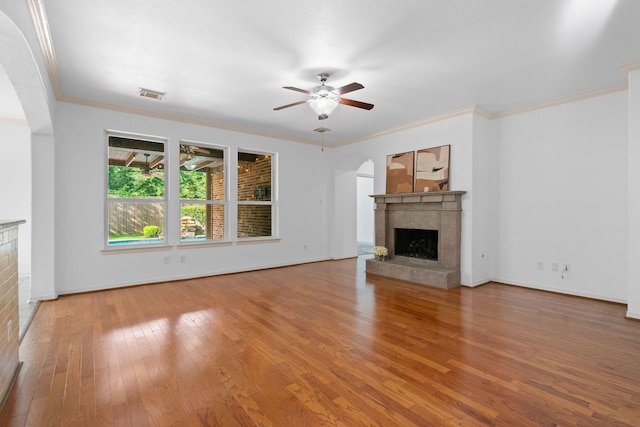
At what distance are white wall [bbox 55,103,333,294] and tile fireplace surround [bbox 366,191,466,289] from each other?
6.36 ft

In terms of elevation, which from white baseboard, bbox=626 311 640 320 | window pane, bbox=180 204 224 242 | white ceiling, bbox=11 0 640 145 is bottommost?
white baseboard, bbox=626 311 640 320

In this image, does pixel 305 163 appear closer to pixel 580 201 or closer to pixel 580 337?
pixel 580 201

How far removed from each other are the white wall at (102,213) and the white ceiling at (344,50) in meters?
0.46

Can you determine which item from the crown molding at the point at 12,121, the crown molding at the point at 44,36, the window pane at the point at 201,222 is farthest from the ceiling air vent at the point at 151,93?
the crown molding at the point at 12,121

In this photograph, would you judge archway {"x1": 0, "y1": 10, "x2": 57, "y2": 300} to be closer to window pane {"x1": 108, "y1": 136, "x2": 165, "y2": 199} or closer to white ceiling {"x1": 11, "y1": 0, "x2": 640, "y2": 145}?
white ceiling {"x1": 11, "y1": 0, "x2": 640, "y2": 145}

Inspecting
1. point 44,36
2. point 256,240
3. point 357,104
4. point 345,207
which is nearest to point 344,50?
point 357,104

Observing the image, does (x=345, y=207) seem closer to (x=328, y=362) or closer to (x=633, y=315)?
(x=633, y=315)

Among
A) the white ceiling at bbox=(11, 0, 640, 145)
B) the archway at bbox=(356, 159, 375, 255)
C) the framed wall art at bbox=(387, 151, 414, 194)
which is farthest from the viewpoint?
the archway at bbox=(356, 159, 375, 255)

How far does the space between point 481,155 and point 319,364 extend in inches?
167

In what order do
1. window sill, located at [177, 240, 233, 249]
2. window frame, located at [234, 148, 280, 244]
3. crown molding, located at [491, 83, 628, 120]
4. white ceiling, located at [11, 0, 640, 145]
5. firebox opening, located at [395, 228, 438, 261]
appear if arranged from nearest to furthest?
white ceiling, located at [11, 0, 640, 145] < crown molding, located at [491, 83, 628, 120] < window sill, located at [177, 240, 233, 249] < firebox opening, located at [395, 228, 438, 261] < window frame, located at [234, 148, 280, 244]

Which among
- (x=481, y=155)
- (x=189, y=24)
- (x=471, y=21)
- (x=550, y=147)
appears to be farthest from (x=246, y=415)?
(x=550, y=147)

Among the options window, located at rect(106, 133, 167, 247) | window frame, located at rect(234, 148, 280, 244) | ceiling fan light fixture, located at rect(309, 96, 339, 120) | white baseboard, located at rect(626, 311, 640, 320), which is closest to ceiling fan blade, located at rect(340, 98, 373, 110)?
ceiling fan light fixture, located at rect(309, 96, 339, 120)

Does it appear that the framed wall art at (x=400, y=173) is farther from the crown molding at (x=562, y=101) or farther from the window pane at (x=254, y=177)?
the window pane at (x=254, y=177)

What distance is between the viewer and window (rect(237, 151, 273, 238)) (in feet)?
20.6
